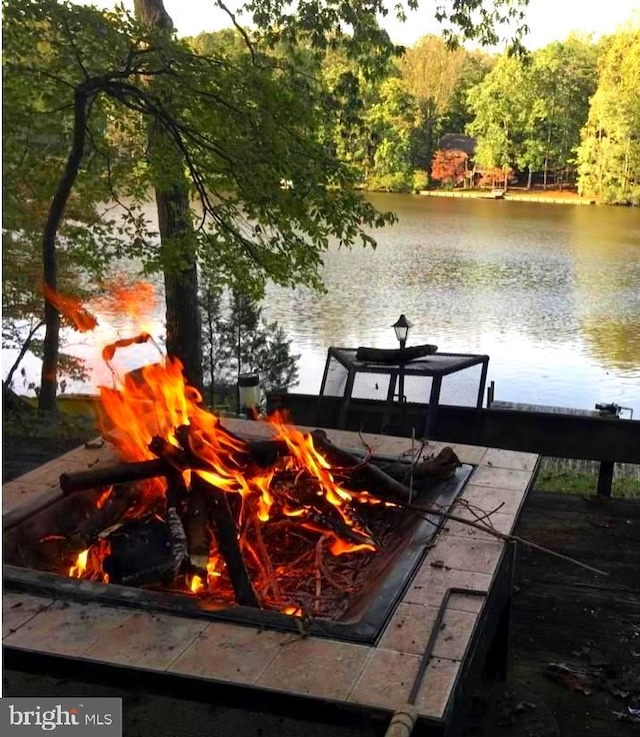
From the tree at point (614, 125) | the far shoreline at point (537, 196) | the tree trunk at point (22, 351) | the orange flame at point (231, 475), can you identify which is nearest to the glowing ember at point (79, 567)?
the orange flame at point (231, 475)

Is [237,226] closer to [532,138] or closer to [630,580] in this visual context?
[630,580]

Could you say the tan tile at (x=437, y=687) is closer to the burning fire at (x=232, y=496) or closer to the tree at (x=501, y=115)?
the burning fire at (x=232, y=496)

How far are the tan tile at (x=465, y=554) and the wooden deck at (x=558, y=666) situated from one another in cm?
43

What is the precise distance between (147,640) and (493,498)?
3.72 ft

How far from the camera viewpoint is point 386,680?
51.1 inches

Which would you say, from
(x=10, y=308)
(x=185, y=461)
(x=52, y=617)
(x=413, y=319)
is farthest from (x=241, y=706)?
(x=413, y=319)

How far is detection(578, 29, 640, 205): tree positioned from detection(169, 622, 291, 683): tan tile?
12.0 metres

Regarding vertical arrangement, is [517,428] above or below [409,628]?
below

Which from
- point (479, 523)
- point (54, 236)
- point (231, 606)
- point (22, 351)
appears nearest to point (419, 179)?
point (22, 351)

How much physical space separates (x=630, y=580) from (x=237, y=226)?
11.4 feet

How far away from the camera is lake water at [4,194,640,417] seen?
8711mm

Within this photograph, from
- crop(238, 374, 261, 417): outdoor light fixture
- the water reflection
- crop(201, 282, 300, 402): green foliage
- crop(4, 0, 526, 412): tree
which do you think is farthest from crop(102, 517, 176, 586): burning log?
the water reflection

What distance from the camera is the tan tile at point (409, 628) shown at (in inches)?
55.7

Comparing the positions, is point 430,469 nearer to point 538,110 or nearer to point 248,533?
point 248,533
